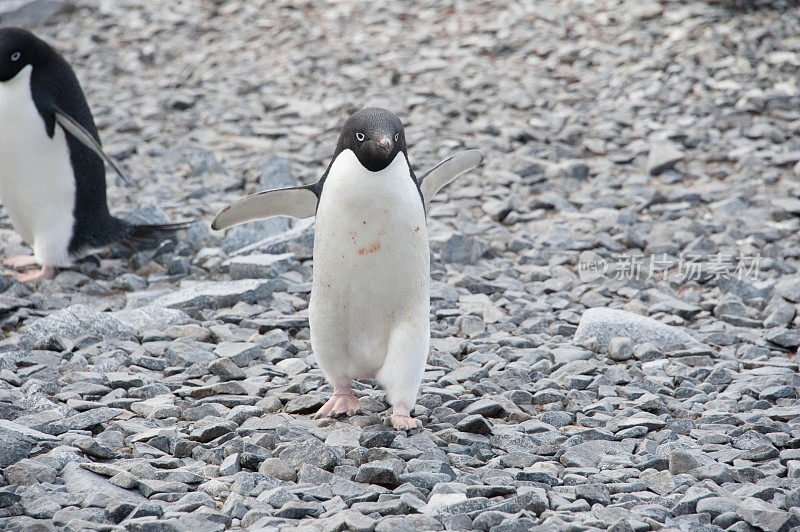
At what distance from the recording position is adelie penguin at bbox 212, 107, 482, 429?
2932 mm

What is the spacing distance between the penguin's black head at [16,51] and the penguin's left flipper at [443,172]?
2.73m

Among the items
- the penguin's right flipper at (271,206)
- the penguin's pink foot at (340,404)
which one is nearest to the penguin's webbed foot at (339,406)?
the penguin's pink foot at (340,404)

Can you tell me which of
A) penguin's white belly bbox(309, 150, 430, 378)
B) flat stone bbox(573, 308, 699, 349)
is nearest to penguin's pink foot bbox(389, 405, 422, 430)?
penguin's white belly bbox(309, 150, 430, 378)

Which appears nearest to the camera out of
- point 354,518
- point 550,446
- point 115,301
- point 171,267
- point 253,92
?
point 354,518

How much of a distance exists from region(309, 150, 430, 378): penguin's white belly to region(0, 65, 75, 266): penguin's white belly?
8.57 ft

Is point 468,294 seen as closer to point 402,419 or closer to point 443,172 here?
point 443,172

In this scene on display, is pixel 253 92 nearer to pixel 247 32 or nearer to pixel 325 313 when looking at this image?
pixel 247 32

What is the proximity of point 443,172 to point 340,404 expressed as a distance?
1.09 meters

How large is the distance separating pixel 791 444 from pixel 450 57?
6.47 m

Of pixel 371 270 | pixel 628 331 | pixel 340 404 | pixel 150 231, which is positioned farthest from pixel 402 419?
pixel 150 231

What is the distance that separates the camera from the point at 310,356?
3.77 m

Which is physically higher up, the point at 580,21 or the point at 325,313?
the point at 325,313

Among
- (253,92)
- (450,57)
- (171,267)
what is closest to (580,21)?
(450,57)

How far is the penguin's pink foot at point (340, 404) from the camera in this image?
3.12 meters
